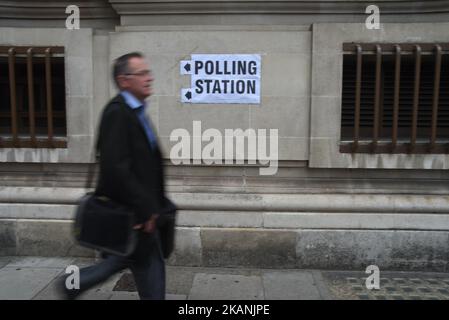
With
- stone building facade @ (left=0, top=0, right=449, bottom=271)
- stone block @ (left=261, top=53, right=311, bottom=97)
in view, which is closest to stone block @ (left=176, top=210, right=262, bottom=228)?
stone building facade @ (left=0, top=0, right=449, bottom=271)

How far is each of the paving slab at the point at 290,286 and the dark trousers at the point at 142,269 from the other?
1.49 meters

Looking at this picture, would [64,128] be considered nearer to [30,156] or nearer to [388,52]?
[30,156]

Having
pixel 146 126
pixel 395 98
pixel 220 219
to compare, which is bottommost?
pixel 220 219

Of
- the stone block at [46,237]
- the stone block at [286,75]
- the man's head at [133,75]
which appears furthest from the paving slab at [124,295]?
the stone block at [286,75]

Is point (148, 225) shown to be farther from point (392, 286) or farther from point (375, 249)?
point (375, 249)

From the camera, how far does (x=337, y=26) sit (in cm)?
467

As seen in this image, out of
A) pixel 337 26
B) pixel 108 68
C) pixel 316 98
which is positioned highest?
pixel 337 26

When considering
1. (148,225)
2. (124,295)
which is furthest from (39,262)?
(148,225)

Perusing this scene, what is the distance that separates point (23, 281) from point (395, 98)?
14.5 ft

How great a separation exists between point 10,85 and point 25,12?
0.92 m

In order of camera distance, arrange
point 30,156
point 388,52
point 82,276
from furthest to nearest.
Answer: point 30,156, point 388,52, point 82,276

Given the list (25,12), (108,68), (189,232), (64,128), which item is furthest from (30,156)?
(189,232)

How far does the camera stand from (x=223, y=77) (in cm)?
479

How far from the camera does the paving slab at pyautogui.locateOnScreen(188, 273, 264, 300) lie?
4086 millimetres
